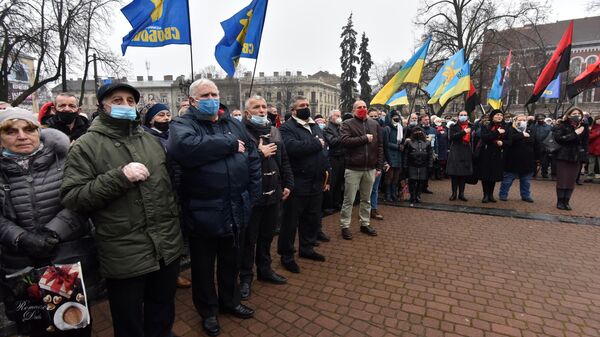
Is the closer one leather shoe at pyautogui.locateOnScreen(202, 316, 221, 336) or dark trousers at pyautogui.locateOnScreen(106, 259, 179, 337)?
dark trousers at pyautogui.locateOnScreen(106, 259, 179, 337)

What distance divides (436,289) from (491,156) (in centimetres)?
500

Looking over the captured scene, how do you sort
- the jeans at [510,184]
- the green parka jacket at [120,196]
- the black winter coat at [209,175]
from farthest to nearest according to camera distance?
the jeans at [510,184] < the black winter coat at [209,175] < the green parka jacket at [120,196]

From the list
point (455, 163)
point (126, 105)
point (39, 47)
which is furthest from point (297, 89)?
point (126, 105)

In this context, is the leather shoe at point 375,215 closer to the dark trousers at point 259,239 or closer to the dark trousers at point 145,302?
the dark trousers at point 259,239

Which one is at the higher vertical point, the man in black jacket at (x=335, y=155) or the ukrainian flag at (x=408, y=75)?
the ukrainian flag at (x=408, y=75)

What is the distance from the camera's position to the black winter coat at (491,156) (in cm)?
745

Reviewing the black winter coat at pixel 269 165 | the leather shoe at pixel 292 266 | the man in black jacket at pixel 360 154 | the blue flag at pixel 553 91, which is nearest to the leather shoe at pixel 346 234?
the man in black jacket at pixel 360 154

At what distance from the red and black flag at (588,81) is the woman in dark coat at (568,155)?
1147 mm

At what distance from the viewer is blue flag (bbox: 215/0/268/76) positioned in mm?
4707

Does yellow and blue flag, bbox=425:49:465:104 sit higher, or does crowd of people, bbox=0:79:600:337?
yellow and blue flag, bbox=425:49:465:104

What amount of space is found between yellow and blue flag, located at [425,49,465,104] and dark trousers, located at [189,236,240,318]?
7328 mm

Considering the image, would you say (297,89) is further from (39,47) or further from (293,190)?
(293,190)

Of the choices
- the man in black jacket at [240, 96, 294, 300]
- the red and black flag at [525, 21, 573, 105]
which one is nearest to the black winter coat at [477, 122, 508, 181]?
the red and black flag at [525, 21, 573, 105]

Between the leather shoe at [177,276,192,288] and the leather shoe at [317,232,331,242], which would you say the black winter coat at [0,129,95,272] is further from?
the leather shoe at [317,232,331,242]
